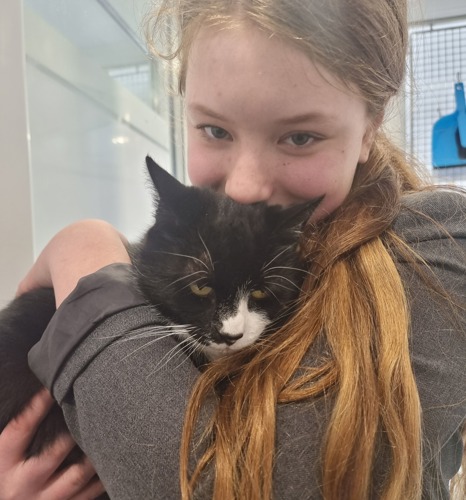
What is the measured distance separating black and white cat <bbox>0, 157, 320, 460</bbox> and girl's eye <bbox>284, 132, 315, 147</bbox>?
13 cm

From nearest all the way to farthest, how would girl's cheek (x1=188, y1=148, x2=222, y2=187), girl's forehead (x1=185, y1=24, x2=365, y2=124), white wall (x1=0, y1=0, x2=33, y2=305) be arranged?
girl's forehead (x1=185, y1=24, x2=365, y2=124)
girl's cheek (x1=188, y1=148, x2=222, y2=187)
white wall (x1=0, y1=0, x2=33, y2=305)

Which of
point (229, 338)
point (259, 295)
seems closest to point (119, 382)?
point (229, 338)

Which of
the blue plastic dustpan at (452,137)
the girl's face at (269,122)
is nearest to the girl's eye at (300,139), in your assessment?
the girl's face at (269,122)

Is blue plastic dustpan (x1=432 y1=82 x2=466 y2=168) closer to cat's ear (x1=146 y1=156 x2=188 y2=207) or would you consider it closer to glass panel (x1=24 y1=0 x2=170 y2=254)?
glass panel (x1=24 y1=0 x2=170 y2=254)

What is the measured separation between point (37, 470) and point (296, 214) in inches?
25.9

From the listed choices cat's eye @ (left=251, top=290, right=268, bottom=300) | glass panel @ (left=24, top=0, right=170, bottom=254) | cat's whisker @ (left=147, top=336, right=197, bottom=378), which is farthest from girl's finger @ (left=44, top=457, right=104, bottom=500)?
glass panel @ (left=24, top=0, right=170, bottom=254)

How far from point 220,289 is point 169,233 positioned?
0.50 ft

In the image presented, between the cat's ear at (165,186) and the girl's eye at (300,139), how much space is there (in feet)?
0.74

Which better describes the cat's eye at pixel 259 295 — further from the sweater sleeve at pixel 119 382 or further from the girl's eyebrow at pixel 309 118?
the girl's eyebrow at pixel 309 118

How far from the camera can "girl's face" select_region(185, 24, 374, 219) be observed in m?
0.82

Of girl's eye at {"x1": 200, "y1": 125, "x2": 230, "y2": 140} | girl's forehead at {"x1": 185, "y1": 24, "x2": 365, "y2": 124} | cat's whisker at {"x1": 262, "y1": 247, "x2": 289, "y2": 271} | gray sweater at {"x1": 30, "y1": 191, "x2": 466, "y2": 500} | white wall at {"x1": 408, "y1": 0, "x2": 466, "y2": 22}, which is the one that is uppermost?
white wall at {"x1": 408, "y1": 0, "x2": 466, "y2": 22}

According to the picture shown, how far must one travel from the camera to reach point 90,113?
177 centimetres

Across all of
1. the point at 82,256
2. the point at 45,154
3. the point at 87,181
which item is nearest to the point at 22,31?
the point at 45,154

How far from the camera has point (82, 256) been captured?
87 cm
